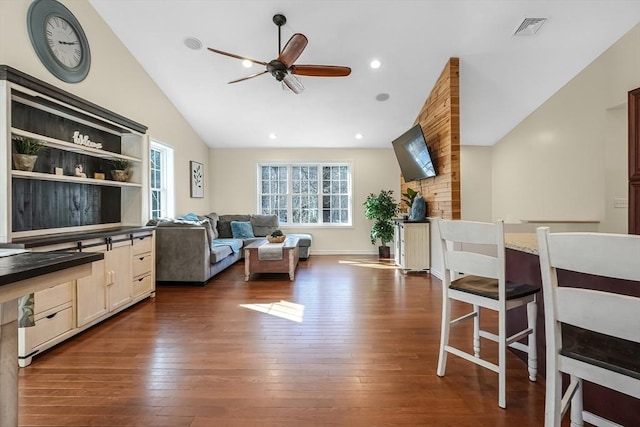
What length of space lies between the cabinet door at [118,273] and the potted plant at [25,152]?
973 millimetres

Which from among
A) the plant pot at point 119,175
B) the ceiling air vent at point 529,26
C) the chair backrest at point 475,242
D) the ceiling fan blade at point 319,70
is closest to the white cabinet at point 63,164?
the plant pot at point 119,175

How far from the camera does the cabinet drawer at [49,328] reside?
222 cm

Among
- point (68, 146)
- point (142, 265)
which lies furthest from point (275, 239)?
point (68, 146)

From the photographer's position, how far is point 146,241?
3719 mm

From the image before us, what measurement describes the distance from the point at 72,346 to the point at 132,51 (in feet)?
12.5

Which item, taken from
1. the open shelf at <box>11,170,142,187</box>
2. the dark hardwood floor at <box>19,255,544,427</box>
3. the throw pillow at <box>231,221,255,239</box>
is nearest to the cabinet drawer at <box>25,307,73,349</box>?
the dark hardwood floor at <box>19,255,544,427</box>

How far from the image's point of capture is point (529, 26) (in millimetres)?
3725

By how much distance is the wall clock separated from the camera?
2936mm

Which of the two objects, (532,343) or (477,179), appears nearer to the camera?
(532,343)

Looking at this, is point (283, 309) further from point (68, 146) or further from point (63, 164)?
point (63, 164)

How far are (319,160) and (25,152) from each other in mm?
→ 5324

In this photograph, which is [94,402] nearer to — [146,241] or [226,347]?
[226,347]

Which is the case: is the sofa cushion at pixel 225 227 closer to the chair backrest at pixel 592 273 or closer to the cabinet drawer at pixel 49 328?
the cabinet drawer at pixel 49 328

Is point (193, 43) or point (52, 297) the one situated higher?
point (193, 43)
